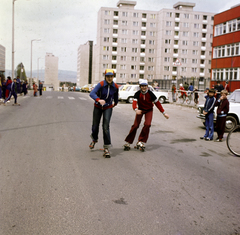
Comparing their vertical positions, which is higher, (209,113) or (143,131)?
(209,113)

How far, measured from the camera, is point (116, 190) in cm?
455

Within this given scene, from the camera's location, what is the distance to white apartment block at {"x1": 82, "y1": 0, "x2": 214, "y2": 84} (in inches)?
3556

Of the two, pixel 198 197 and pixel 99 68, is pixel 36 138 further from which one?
pixel 99 68

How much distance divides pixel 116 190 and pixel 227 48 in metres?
37.7

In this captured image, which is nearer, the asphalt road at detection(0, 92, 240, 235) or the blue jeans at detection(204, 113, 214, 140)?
the asphalt road at detection(0, 92, 240, 235)

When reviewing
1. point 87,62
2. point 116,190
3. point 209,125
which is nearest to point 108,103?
point 116,190

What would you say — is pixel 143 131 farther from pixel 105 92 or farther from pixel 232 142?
pixel 232 142

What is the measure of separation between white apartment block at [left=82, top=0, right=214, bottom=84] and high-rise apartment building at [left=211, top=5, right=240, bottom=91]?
50.7m

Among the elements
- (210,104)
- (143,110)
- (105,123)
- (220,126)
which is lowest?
(220,126)

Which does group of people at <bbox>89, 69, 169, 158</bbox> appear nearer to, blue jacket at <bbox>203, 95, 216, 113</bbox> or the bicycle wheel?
the bicycle wheel

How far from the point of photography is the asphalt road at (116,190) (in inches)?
135

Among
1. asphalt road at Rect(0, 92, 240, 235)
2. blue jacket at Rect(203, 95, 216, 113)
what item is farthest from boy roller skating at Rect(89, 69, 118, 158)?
blue jacket at Rect(203, 95, 216, 113)

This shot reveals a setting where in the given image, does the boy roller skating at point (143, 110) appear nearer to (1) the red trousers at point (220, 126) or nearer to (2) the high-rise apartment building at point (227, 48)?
(1) the red trousers at point (220, 126)

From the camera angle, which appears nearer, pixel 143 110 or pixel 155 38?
pixel 143 110
